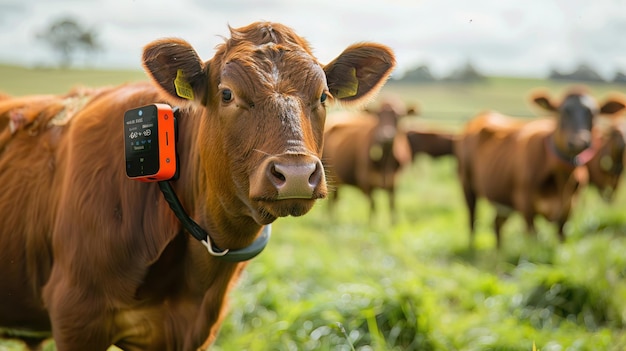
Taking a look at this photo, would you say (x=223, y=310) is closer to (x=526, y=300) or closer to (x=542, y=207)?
(x=526, y=300)

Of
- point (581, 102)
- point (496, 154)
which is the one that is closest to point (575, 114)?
point (581, 102)

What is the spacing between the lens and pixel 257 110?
2430 mm

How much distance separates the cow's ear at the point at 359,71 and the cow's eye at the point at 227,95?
1.80 feet

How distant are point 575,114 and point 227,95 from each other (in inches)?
306

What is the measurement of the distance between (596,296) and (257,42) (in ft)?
13.4

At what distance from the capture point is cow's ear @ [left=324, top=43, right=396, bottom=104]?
9.55 ft

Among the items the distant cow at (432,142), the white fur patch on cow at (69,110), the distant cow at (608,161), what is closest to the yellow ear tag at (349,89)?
the white fur patch on cow at (69,110)

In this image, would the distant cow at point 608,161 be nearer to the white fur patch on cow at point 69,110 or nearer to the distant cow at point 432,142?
the distant cow at point 432,142

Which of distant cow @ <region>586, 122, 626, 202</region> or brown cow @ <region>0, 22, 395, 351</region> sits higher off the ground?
brown cow @ <region>0, 22, 395, 351</region>

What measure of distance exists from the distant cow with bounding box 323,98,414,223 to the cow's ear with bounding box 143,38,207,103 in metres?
11.1

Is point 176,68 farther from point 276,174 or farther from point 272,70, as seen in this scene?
point 276,174

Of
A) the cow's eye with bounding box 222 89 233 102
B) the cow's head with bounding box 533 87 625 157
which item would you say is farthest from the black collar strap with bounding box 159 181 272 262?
the cow's head with bounding box 533 87 625 157

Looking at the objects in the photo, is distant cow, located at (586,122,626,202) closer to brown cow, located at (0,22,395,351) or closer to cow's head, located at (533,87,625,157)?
cow's head, located at (533,87,625,157)

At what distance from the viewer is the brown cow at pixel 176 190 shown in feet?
8.05
